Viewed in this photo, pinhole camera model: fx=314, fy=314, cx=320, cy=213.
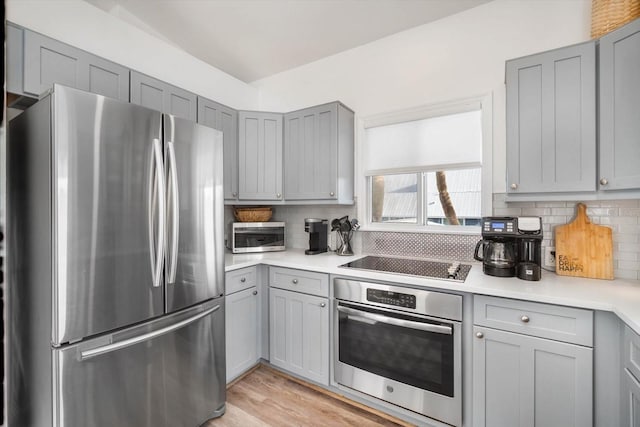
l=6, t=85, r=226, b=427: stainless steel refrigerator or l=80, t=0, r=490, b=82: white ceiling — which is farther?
l=80, t=0, r=490, b=82: white ceiling

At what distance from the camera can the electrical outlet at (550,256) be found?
199 centimetres

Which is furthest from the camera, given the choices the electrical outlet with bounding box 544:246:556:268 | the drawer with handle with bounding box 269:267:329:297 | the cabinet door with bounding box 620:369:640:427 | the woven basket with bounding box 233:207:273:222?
the woven basket with bounding box 233:207:273:222

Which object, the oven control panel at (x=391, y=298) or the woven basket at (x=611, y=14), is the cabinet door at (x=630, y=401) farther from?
the woven basket at (x=611, y=14)

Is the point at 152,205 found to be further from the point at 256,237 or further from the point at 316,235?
the point at 316,235

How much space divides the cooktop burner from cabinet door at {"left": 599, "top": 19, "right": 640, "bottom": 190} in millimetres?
852

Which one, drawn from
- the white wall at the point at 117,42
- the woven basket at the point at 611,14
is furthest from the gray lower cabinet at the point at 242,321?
the woven basket at the point at 611,14

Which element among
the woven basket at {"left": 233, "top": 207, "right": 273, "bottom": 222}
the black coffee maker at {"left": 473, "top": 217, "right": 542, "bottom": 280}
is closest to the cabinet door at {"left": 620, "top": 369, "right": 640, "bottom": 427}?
the black coffee maker at {"left": 473, "top": 217, "right": 542, "bottom": 280}

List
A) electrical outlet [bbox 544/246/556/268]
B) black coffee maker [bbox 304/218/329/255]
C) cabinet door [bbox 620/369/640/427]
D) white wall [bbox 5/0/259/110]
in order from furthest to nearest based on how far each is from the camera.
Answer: black coffee maker [bbox 304/218/329/255], electrical outlet [bbox 544/246/556/268], white wall [bbox 5/0/259/110], cabinet door [bbox 620/369/640/427]

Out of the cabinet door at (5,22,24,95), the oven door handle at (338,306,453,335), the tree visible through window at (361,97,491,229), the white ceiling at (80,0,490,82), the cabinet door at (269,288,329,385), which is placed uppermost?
the white ceiling at (80,0,490,82)

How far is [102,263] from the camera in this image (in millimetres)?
1396

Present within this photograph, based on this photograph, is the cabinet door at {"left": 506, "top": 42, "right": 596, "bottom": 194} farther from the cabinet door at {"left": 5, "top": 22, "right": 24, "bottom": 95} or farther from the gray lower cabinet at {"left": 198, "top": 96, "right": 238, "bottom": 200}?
the cabinet door at {"left": 5, "top": 22, "right": 24, "bottom": 95}

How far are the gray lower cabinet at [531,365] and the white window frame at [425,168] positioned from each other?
790 millimetres

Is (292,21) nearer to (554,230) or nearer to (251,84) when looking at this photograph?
(251,84)

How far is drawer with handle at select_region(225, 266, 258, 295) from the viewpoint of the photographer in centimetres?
220
